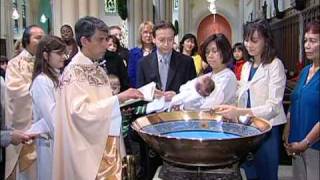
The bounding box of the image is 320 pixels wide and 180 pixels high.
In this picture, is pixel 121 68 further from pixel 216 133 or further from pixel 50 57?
pixel 216 133

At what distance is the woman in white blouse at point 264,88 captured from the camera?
276 centimetres

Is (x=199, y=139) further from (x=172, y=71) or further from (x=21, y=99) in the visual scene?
(x=21, y=99)

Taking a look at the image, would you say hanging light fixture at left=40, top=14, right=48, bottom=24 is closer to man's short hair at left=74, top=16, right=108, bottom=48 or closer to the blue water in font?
man's short hair at left=74, top=16, right=108, bottom=48

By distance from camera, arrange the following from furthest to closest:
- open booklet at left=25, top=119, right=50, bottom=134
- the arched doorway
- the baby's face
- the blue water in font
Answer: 1. the arched doorway
2. open booklet at left=25, top=119, right=50, bottom=134
3. the baby's face
4. the blue water in font

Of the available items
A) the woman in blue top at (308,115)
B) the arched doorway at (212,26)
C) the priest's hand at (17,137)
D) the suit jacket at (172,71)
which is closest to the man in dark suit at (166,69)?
the suit jacket at (172,71)

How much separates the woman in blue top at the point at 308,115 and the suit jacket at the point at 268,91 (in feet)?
0.49

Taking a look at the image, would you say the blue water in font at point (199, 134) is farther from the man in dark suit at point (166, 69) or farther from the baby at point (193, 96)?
the man in dark suit at point (166, 69)

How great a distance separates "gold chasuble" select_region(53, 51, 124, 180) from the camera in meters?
2.66

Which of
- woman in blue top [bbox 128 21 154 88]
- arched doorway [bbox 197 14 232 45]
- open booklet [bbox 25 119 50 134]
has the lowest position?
open booklet [bbox 25 119 50 134]

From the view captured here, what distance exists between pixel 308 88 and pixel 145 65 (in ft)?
4.51

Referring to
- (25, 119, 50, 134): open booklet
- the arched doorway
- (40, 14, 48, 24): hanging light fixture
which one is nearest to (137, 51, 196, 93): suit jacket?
(25, 119, 50, 134): open booklet

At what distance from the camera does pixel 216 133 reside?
2260 mm

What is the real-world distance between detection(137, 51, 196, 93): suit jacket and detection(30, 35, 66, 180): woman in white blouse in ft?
1.97

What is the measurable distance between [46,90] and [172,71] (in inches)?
35.5
